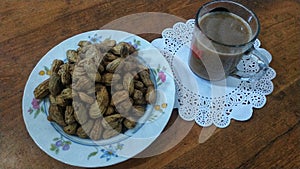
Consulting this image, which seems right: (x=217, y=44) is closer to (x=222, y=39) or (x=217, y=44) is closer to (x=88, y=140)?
(x=222, y=39)

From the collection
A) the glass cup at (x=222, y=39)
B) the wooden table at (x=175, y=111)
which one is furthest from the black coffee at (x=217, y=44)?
the wooden table at (x=175, y=111)

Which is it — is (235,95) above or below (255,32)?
below

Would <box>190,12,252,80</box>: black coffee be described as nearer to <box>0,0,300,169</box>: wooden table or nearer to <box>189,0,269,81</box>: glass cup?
<box>189,0,269,81</box>: glass cup

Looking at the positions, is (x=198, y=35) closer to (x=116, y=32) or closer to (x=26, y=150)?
(x=116, y=32)

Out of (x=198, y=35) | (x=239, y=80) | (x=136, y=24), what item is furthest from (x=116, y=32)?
(x=239, y=80)

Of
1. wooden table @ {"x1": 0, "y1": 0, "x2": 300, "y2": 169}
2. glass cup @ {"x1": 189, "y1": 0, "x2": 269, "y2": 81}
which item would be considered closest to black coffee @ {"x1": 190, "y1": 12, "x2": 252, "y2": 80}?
glass cup @ {"x1": 189, "y1": 0, "x2": 269, "y2": 81}

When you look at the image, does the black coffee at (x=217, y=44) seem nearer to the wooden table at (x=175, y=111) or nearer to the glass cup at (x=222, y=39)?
the glass cup at (x=222, y=39)
